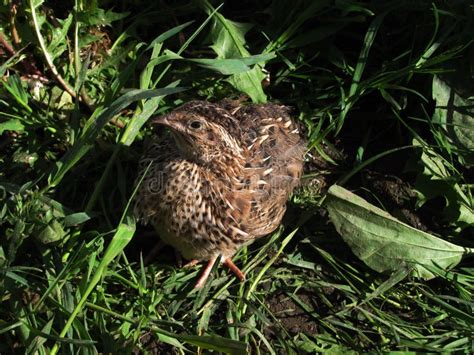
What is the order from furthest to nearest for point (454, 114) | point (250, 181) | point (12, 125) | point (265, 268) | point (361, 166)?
1. point (454, 114)
2. point (361, 166)
3. point (265, 268)
4. point (12, 125)
5. point (250, 181)

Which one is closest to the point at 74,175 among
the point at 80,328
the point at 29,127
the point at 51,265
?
the point at 29,127

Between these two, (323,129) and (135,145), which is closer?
(135,145)

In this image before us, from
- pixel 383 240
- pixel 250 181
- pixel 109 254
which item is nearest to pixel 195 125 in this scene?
pixel 250 181

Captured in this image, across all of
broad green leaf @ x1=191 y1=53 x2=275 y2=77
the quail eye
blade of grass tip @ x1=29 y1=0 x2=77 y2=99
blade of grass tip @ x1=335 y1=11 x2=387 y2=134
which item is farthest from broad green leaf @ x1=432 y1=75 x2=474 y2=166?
blade of grass tip @ x1=29 y1=0 x2=77 y2=99

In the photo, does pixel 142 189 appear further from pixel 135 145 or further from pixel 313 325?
pixel 313 325

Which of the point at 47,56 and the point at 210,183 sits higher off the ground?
the point at 47,56

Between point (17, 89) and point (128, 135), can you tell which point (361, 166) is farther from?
point (17, 89)
